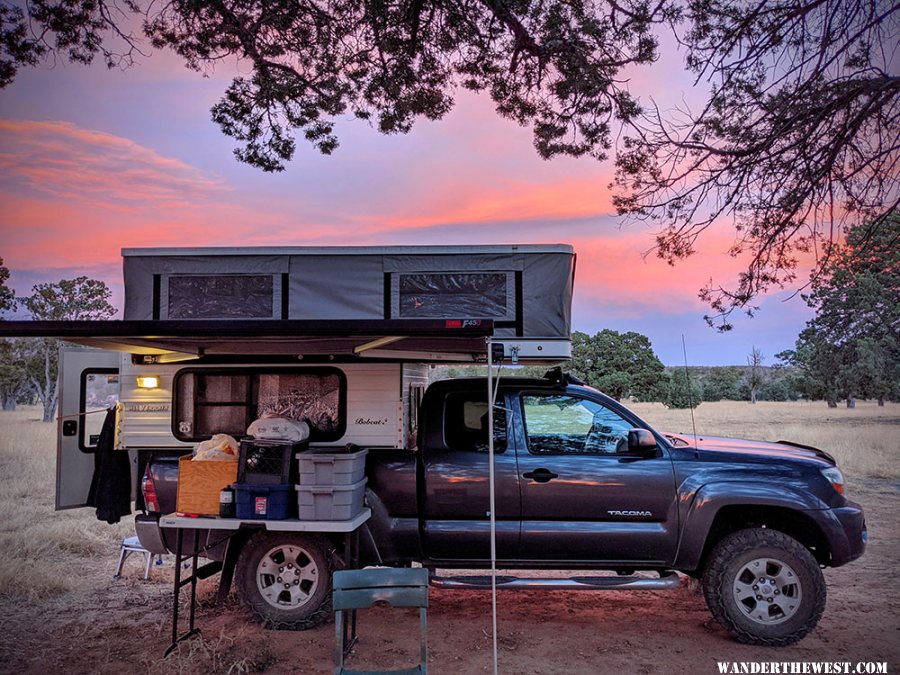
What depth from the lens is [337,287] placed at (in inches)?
259

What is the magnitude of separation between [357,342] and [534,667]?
8.59ft

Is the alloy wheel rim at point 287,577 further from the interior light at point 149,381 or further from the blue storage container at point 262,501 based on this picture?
the interior light at point 149,381

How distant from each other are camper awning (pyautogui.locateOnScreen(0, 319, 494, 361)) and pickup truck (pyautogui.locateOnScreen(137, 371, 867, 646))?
2.74 ft

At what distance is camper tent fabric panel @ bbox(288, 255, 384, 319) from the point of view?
256 inches

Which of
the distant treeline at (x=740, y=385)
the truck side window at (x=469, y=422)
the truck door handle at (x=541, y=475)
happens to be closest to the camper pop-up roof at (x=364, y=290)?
the truck side window at (x=469, y=422)

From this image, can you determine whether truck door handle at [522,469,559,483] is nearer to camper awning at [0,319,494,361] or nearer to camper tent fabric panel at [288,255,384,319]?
camper awning at [0,319,494,361]

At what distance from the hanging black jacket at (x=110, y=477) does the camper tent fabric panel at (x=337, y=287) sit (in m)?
1.95

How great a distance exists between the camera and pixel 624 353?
21.8 metres

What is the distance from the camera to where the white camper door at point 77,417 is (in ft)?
24.7

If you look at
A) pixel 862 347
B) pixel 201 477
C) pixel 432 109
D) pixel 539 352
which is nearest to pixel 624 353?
pixel 862 347

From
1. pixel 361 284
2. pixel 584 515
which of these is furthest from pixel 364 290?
pixel 584 515

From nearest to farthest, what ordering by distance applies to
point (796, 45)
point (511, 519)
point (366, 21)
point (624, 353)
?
point (511, 519) → point (796, 45) → point (366, 21) → point (624, 353)

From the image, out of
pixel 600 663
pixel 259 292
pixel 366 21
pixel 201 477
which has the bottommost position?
pixel 600 663

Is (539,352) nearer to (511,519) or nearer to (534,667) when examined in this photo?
(511,519)
